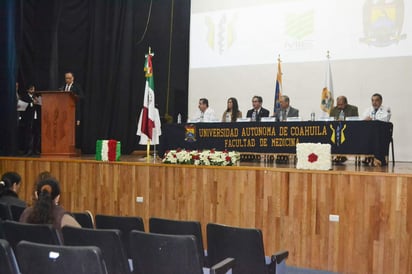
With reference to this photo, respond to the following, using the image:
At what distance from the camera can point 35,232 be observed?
9.43 ft

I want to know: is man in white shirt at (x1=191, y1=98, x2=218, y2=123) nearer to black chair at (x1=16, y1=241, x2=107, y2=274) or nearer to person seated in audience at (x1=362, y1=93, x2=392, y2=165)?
person seated in audience at (x1=362, y1=93, x2=392, y2=165)

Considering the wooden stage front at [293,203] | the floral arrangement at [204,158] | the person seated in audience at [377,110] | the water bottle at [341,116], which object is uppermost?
the person seated in audience at [377,110]

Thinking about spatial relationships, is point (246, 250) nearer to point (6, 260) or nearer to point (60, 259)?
point (60, 259)

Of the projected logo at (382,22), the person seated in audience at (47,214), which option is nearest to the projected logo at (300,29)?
the projected logo at (382,22)

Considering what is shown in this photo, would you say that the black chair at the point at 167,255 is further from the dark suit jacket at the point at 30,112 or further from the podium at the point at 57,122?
the dark suit jacket at the point at 30,112

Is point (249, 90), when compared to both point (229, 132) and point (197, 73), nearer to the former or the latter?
point (197, 73)

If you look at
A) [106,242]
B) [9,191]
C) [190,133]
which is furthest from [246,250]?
[190,133]

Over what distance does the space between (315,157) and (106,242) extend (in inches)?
108

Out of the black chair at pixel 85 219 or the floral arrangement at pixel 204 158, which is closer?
the black chair at pixel 85 219

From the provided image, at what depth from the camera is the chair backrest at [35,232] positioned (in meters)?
2.86

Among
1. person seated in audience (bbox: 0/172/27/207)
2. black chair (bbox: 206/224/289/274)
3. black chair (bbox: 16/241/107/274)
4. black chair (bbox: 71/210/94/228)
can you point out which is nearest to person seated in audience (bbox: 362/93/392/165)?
black chair (bbox: 206/224/289/274)

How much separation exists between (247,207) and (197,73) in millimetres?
4672

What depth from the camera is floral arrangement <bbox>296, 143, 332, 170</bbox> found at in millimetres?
4843

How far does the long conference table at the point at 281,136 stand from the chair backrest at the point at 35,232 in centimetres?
409
